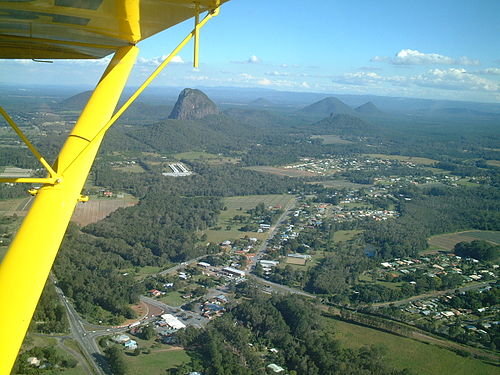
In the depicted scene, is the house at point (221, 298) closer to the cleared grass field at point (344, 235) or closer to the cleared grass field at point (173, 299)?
the cleared grass field at point (173, 299)

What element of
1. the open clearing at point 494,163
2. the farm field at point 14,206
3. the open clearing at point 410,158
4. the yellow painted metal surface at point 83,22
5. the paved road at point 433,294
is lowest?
the paved road at point 433,294

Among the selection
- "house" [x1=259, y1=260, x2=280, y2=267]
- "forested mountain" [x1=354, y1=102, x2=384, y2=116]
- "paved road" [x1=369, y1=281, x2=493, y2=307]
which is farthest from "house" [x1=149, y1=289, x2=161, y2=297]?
"forested mountain" [x1=354, y1=102, x2=384, y2=116]

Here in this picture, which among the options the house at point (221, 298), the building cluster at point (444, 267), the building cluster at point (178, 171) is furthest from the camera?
the building cluster at point (178, 171)

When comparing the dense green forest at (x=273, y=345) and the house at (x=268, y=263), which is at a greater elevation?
the dense green forest at (x=273, y=345)

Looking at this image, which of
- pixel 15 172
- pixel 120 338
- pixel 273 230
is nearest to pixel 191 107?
pixel 273 230

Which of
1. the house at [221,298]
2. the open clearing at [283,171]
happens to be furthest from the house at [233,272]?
the open clearing at [283,171]

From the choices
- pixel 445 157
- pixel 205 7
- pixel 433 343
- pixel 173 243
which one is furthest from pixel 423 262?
pixel 445 157
